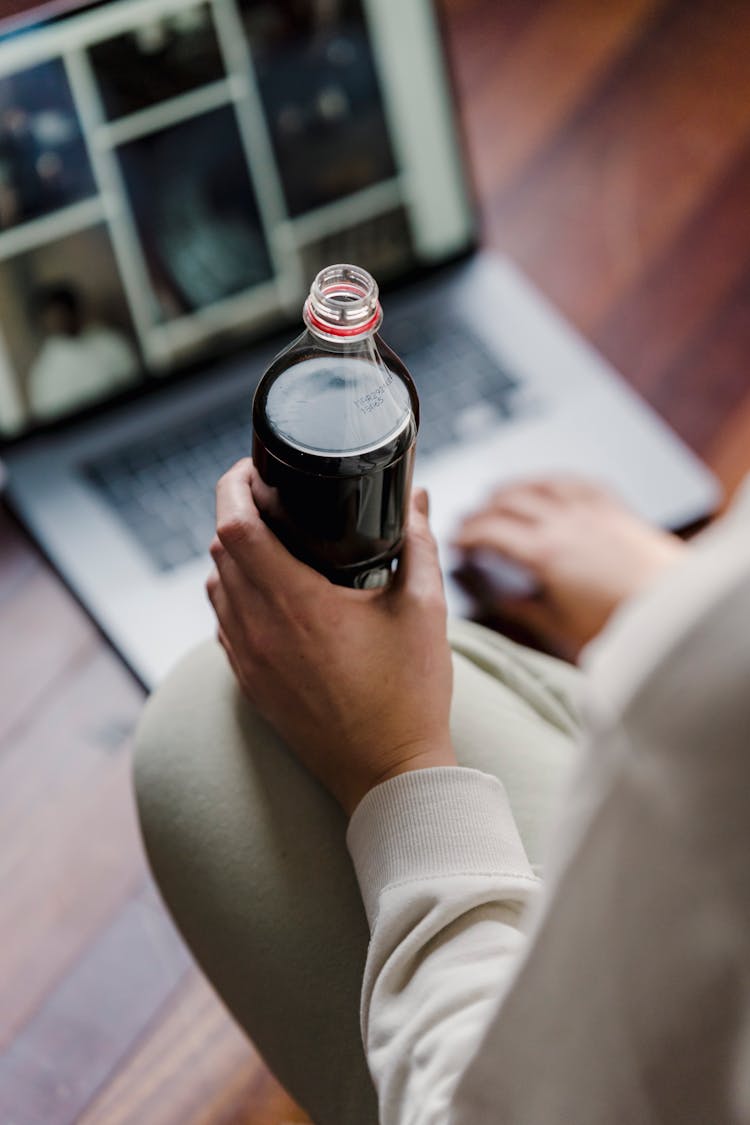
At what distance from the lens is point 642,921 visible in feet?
1.04

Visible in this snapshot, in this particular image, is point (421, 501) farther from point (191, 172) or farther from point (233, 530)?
point (191, 172)

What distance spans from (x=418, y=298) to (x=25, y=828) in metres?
0.53

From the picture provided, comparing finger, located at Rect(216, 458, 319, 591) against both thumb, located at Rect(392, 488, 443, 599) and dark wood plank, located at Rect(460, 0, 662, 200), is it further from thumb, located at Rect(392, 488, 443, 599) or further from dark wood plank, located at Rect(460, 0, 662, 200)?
dark wood plank, located at Rect(460, 0, 662, 200)

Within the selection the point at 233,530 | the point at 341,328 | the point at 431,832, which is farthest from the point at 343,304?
the point at 431,832

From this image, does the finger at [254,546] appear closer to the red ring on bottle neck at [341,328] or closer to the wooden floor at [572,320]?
the red ring on bottle neck at [341,328]

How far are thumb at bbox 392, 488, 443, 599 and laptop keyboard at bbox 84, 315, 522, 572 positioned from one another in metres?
0.31

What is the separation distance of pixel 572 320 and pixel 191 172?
1.18 feet

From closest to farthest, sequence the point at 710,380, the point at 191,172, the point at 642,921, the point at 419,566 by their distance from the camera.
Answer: the point at 642,921 < the point at 419,566 < the point at 191,172 < the point at 710,380

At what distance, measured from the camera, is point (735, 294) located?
3.61ft

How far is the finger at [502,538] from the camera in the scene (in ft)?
2.92

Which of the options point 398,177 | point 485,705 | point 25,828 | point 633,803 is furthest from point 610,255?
point 633,803

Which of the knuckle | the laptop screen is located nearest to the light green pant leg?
the knuckle

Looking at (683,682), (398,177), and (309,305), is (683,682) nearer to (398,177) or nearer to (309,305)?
(309,305)

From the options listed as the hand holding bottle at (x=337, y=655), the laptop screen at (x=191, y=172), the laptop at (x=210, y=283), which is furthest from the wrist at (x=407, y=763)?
the laptop screen at (x=191, y=172)
